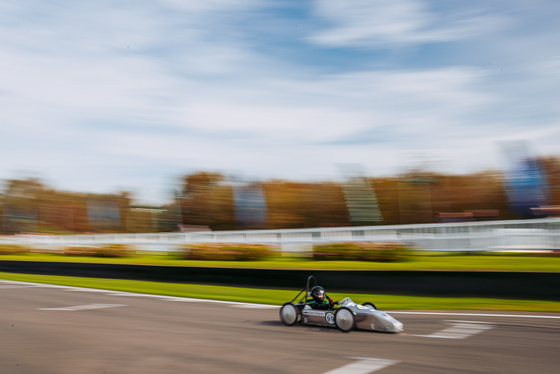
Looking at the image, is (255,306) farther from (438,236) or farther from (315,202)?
(315,202)

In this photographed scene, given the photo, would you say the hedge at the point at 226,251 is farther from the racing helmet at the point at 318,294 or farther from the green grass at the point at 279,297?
the racing helmet at the point at 318,294

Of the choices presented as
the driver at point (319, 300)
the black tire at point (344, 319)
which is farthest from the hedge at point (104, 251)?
the black tire at point (344, 319)

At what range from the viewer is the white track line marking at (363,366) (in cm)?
486

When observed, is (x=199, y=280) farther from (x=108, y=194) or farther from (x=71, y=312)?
(x=108, y=194)

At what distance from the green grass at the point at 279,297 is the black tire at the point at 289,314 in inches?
112

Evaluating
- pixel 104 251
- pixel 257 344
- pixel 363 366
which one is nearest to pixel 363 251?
pixel 257 344

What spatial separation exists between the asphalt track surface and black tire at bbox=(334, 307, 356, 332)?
0.35ft

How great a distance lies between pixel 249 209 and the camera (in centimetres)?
3694

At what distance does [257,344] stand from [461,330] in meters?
2.81

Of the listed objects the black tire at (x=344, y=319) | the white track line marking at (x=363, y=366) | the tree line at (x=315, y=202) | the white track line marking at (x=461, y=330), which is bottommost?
the white track line marking at (x=461, y=330)

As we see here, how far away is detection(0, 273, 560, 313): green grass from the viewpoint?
9534 mm

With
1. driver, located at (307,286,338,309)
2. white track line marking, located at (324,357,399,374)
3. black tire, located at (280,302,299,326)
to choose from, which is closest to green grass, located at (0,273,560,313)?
driver, located at (307,286,338,309)

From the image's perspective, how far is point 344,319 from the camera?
701 centimetres

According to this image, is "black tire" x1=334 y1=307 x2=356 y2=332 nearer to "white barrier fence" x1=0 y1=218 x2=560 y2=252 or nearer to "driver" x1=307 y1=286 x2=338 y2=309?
"driver" x1=307 y1=286 x2=338 y2=309
